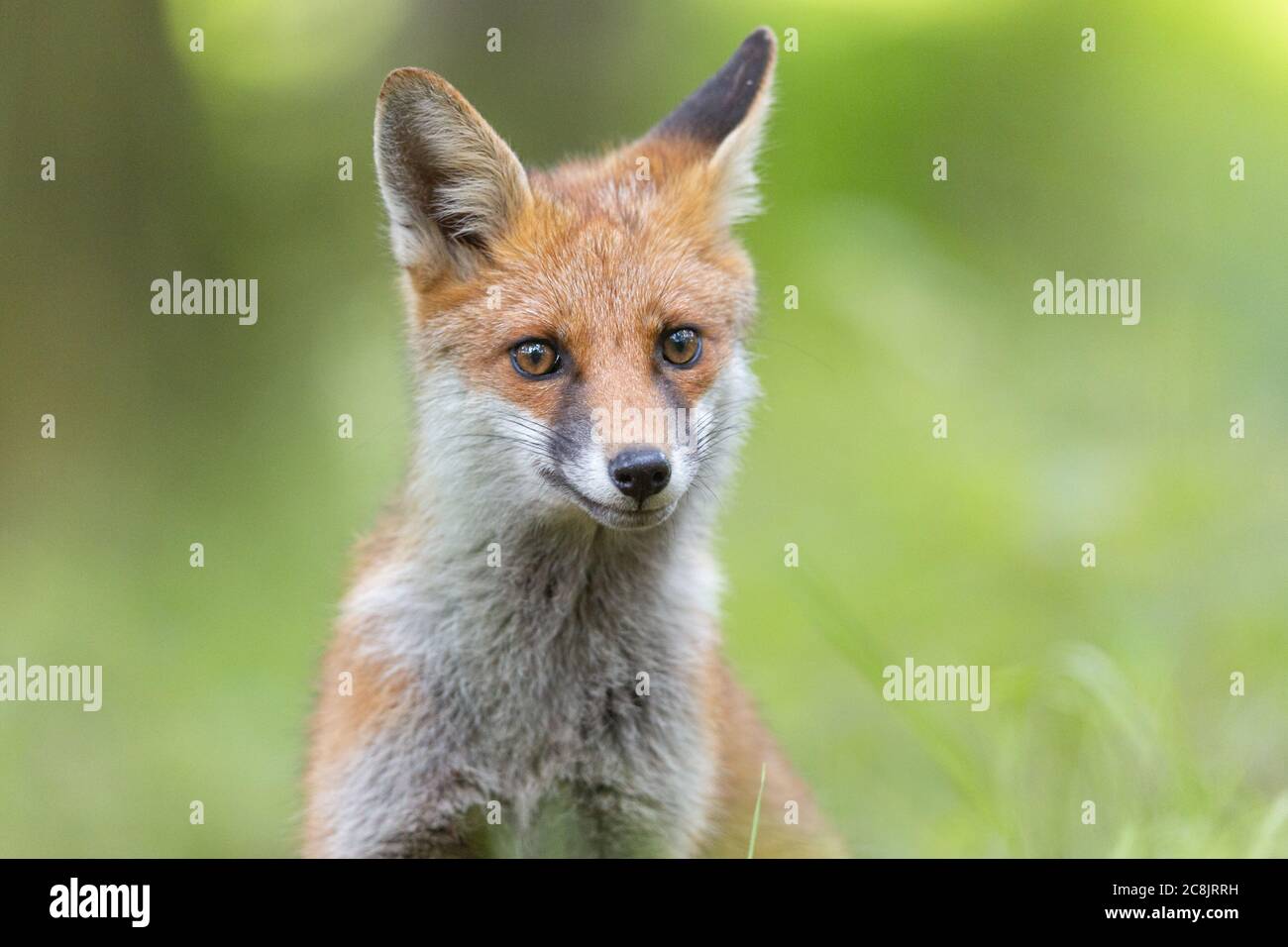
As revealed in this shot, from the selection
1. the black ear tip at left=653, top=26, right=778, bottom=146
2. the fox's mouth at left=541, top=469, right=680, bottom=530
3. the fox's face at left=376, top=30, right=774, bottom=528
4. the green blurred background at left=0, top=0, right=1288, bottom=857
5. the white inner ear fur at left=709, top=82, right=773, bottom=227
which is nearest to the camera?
the fox's mouth at left=541, top=469, right=680, bottom=530

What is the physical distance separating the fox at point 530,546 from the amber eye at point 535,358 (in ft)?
0.04

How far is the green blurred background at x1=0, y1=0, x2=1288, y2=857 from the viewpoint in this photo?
27.5ft

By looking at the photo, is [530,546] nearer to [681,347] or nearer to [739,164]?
[681,347]

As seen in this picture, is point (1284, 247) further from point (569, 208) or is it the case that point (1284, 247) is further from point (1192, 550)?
point (569, 208)

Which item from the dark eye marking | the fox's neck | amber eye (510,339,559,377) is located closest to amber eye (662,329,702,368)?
the dark eye marking

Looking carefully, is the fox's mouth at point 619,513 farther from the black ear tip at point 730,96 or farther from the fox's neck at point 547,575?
the black ear tip at point 730,96

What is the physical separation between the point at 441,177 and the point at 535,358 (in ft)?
2.96

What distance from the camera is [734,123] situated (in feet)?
19.1

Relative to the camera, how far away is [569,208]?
5.48 m

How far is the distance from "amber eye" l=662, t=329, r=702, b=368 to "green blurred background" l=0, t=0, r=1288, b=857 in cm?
310

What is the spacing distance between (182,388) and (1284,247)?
8.52m

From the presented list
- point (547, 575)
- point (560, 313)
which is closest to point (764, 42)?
point (560, 313)

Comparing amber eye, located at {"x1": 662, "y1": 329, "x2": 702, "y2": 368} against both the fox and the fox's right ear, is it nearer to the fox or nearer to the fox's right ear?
the fox

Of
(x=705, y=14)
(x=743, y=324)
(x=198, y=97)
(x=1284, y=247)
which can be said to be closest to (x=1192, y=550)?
(x=1284, y=247)
